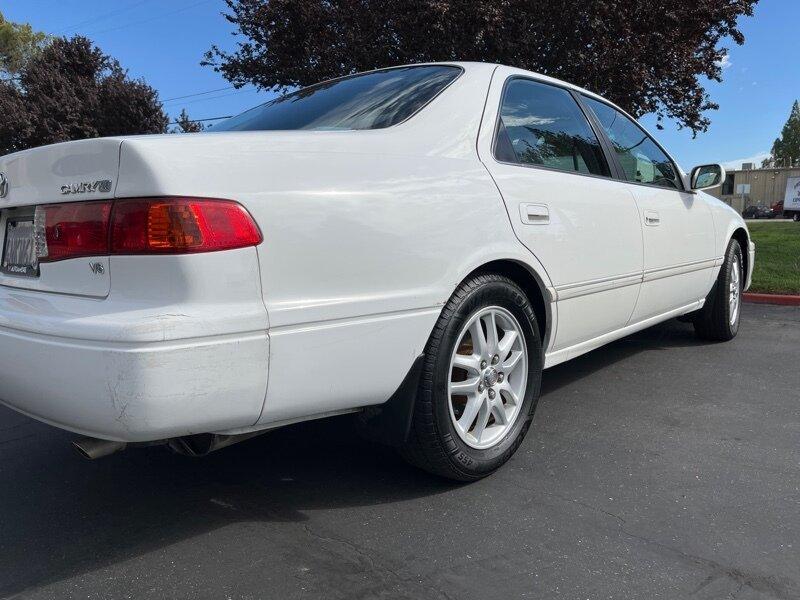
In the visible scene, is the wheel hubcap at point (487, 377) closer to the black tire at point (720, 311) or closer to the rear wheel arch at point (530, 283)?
the rear wheel arch at point (530, 283)

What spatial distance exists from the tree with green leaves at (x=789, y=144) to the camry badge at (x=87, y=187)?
7666 centimetres

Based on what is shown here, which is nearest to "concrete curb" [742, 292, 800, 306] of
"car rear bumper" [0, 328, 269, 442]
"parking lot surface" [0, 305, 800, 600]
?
"parking lot surface" [0, 305, 800, 600]

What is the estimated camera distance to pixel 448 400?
2.38 m

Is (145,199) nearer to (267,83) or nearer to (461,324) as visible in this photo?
(461,324)

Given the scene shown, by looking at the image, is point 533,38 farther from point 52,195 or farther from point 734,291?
point 52,195

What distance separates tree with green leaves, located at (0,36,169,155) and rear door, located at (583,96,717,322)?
69.2 feet

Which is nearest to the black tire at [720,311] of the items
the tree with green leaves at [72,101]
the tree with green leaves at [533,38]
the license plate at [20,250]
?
the license plate at [20,250]

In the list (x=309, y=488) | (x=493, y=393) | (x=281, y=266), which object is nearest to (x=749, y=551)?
(x=493, y=393)

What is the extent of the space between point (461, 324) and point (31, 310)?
1413 millimetres

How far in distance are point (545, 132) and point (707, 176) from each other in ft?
6.28

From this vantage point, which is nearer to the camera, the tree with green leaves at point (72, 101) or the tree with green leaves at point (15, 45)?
the tree with green leaves at point (72, 101)

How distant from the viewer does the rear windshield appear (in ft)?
8.49

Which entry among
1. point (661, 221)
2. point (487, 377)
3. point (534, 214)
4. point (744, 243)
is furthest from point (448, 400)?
point (744, 243)

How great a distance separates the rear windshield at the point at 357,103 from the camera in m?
2.59
